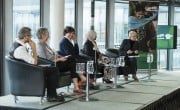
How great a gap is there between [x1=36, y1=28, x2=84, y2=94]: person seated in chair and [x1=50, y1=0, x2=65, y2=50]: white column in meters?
1.28

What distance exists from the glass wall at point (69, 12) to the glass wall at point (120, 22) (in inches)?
86.0

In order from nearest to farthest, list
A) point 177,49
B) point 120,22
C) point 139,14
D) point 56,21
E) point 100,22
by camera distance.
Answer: point 56,21 < point 100,22 < point 139,14 < point 120,22 < point 177,49

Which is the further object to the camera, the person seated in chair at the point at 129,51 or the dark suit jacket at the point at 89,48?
the person seated in chair at the point at 129,51

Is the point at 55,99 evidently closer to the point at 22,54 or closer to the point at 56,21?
the point at 22,54

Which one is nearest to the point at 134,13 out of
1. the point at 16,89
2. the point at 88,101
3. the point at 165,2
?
the point at 165,2

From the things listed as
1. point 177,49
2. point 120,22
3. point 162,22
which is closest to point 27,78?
point 120,22

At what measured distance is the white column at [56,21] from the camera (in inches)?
315

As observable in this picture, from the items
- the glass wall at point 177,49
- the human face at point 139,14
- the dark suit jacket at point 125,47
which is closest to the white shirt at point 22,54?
the dark suit jacket at point 125,47

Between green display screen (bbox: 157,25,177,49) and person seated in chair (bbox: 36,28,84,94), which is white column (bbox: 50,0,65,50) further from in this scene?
green display screen (bbox: 157,25,177,49)

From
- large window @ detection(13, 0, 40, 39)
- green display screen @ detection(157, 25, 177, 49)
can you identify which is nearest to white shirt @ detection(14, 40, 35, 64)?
large window @ detection(13, 0, 40, 39)

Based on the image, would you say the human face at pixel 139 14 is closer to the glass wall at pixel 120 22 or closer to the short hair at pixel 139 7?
the short hair at pixel 139 7

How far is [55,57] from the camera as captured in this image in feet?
21.4

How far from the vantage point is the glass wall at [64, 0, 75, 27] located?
9819 millimetres

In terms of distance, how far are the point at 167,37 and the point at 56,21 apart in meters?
5.67
